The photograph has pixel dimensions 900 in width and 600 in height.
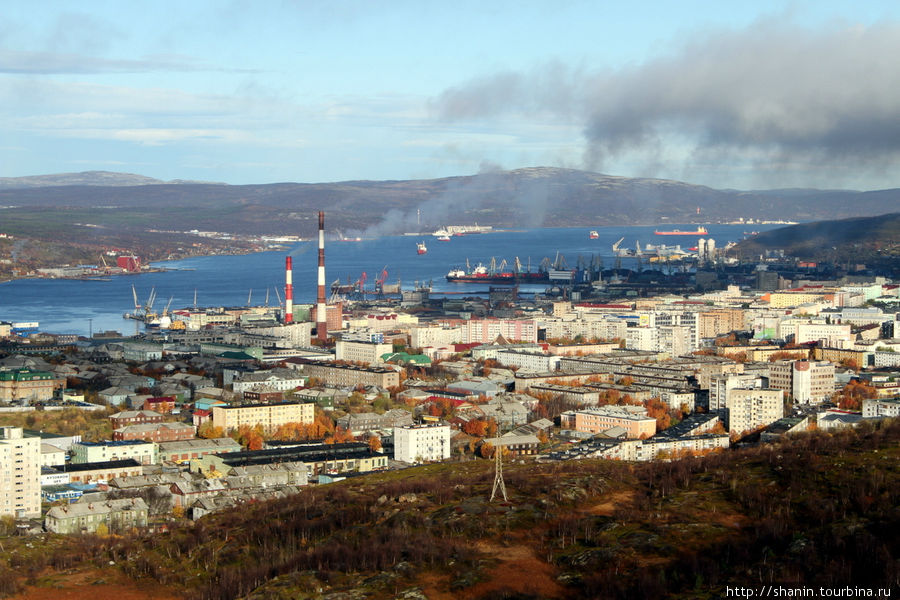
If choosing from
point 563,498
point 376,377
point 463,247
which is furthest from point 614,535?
point 463,247

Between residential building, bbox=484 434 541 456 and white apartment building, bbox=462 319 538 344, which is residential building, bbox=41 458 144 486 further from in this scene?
white apartment building, bbox=462 319 538 344

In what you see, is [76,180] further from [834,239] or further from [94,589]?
[94,589]

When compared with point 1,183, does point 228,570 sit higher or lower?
lower

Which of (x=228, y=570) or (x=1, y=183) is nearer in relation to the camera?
(x=228, y=570)

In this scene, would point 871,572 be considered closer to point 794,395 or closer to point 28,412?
point 794,395

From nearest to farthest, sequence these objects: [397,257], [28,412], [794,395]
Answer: [28,412] → [794,395] → [397,257]

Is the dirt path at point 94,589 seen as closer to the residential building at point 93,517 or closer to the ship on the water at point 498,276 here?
the residential building at point 93,517

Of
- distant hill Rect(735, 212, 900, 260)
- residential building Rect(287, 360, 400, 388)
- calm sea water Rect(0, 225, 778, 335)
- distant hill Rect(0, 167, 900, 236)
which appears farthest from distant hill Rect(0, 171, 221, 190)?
residential building Rect(287, 360, 400, 388)

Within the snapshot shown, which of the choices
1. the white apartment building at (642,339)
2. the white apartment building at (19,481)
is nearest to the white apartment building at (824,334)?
the white apartment building at (642,339)

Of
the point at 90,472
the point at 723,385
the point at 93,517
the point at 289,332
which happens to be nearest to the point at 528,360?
the point at 289,332
